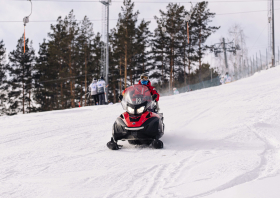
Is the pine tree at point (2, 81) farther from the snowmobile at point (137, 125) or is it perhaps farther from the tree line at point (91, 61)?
the snowmobile at point (137, 125)

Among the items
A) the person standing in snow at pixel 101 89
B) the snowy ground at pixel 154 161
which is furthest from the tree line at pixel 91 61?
the snowy ground at pixel 154 161

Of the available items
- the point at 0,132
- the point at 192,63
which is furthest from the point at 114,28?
the point at 0,132

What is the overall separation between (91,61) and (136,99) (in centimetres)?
3735

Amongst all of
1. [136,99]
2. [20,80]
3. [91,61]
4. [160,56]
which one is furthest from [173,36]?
[136,99]

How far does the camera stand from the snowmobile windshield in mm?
5988

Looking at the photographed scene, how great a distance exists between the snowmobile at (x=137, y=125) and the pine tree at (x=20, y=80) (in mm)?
34797

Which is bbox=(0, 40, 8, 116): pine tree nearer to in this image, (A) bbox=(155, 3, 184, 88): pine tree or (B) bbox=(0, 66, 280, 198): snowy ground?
(A) bbox=(155, 3, 184, 88): pine tree

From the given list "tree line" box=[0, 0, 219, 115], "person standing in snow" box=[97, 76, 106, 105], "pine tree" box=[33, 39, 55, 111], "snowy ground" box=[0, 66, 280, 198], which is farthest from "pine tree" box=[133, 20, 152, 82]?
"snowy ground" box=[0, 66, 280, 198]

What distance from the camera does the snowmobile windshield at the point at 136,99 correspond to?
5.99m

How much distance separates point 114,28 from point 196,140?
3755cm

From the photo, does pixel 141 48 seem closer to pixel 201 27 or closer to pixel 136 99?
pixel 201 27

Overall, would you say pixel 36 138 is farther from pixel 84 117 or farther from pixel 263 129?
pixel 263 129

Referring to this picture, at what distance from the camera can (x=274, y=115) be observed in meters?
8.54

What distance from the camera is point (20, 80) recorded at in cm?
3912
